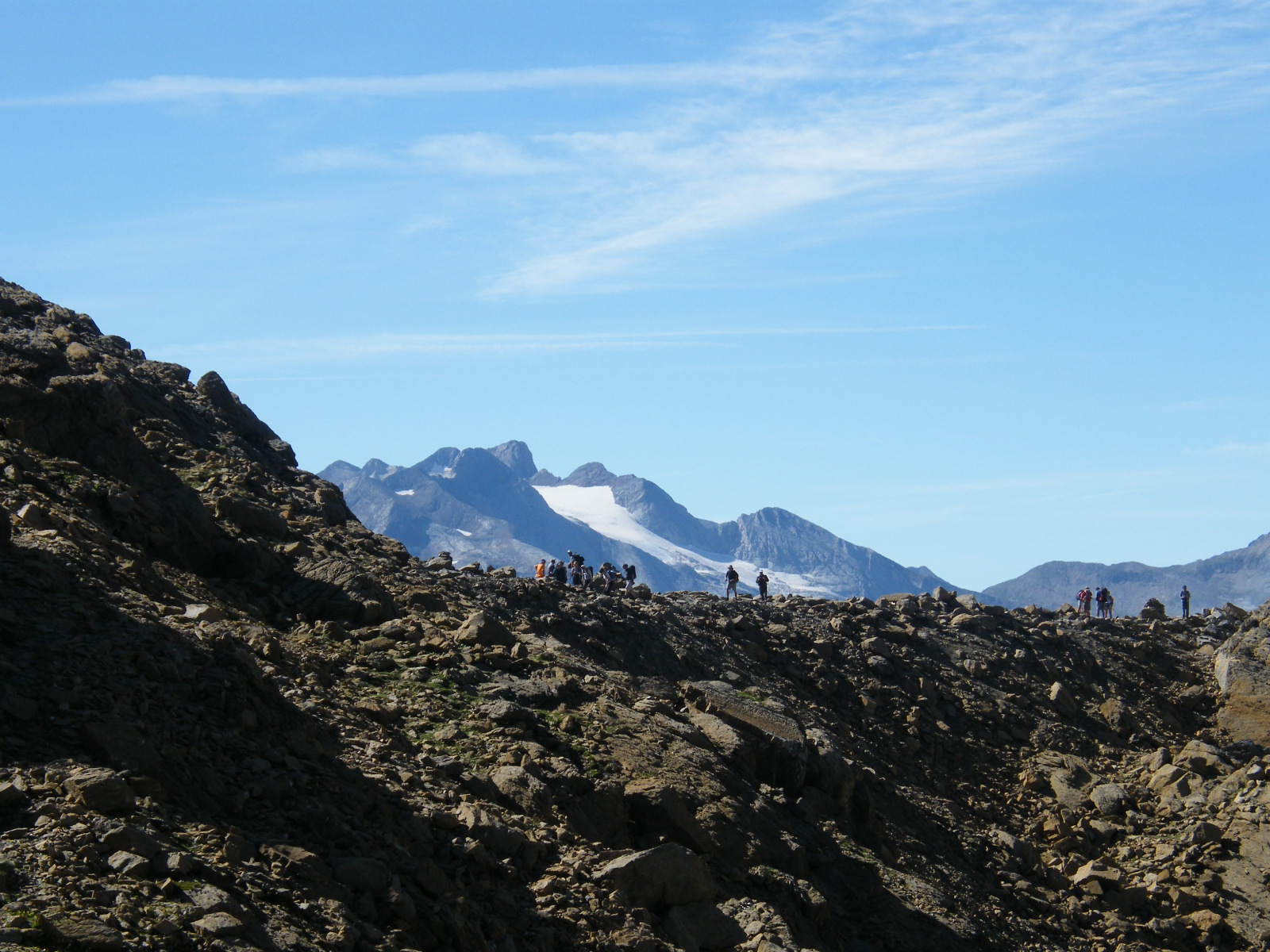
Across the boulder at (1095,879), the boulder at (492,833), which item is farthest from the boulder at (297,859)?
the boulder at (1095,879)

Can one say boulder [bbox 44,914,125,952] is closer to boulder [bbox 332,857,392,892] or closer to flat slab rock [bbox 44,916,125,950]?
flat slab rock [bbox 44,916,125,950]

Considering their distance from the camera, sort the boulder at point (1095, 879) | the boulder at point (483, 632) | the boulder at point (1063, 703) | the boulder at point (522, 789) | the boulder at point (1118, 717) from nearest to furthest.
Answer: the boulder at point (522, 789) < the boulder at point (483, 632) < the boulder at point (1095, 879) < the boulder at point (1118, 717) < the boulder at point (1063, 703)

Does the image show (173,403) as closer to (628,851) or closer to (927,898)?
(628,851)

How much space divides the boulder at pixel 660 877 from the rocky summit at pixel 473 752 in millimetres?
35

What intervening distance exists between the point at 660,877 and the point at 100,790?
6.85m

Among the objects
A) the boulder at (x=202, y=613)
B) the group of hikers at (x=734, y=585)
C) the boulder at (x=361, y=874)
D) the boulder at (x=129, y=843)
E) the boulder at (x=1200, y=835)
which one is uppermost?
the group of hikers at (x=734, y=585)

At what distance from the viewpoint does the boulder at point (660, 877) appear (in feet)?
46.1

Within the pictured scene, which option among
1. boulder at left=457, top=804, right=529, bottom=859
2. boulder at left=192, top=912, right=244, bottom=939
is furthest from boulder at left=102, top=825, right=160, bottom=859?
→ boulder at left=457, top=804, right=529, bottom=859

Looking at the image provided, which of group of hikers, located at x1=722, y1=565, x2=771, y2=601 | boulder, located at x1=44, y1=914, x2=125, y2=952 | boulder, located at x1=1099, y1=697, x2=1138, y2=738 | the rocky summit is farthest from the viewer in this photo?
group of hikers, located at x1=722, y1=565, x2=771, y2=601

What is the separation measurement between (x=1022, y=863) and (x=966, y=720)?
8464 millimetres

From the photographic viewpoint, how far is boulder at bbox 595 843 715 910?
1405 centimetres

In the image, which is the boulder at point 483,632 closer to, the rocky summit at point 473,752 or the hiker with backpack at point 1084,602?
the rocky summit at point 473,752

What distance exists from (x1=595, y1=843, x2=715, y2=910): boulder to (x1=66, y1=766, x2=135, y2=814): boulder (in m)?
5.79

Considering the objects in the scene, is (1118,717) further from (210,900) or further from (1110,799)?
(210,900)
